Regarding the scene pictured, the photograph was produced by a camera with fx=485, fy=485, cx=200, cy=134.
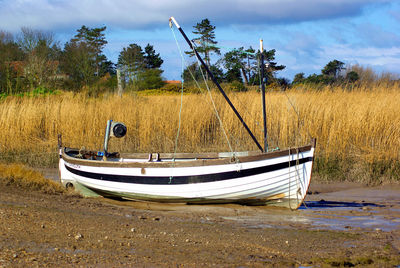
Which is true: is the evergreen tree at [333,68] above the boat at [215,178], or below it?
above

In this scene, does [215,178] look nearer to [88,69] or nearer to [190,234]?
[190,234]

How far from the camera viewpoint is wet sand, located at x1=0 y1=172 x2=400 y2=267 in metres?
5.35

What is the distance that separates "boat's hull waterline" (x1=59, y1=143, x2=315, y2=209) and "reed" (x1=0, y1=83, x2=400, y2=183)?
3248 mm

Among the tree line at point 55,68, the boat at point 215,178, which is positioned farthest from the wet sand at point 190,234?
the tree line at point 55,68

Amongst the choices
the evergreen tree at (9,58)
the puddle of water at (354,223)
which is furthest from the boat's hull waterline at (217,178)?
the evergreen tree at (9,58)

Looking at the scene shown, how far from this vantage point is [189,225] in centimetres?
754

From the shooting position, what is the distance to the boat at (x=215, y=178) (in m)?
8.80

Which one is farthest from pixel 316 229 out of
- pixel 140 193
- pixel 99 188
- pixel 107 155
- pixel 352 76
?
pixel 352 76

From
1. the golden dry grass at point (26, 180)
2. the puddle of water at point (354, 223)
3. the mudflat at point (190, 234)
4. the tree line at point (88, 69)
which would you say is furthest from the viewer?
the tree line at point (88, 69)

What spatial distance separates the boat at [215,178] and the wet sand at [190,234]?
0.77ft

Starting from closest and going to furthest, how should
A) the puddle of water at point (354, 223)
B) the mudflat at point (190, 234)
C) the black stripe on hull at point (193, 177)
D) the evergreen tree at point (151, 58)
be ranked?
the mudflat at point (190, 234) < the puddle of water at point (354, 223) < the black stripe on hull at point (193, 177) < the evergreen tree at point (151, 58)

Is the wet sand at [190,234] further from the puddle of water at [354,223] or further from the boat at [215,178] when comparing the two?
the boat at [215,178]

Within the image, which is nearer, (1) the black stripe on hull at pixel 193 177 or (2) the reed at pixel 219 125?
(1) the black stripe on hull at pixel 193 177

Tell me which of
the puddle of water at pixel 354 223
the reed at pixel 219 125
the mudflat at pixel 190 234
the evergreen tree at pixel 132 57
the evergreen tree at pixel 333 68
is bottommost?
the puddle of water at pixel 354 223
